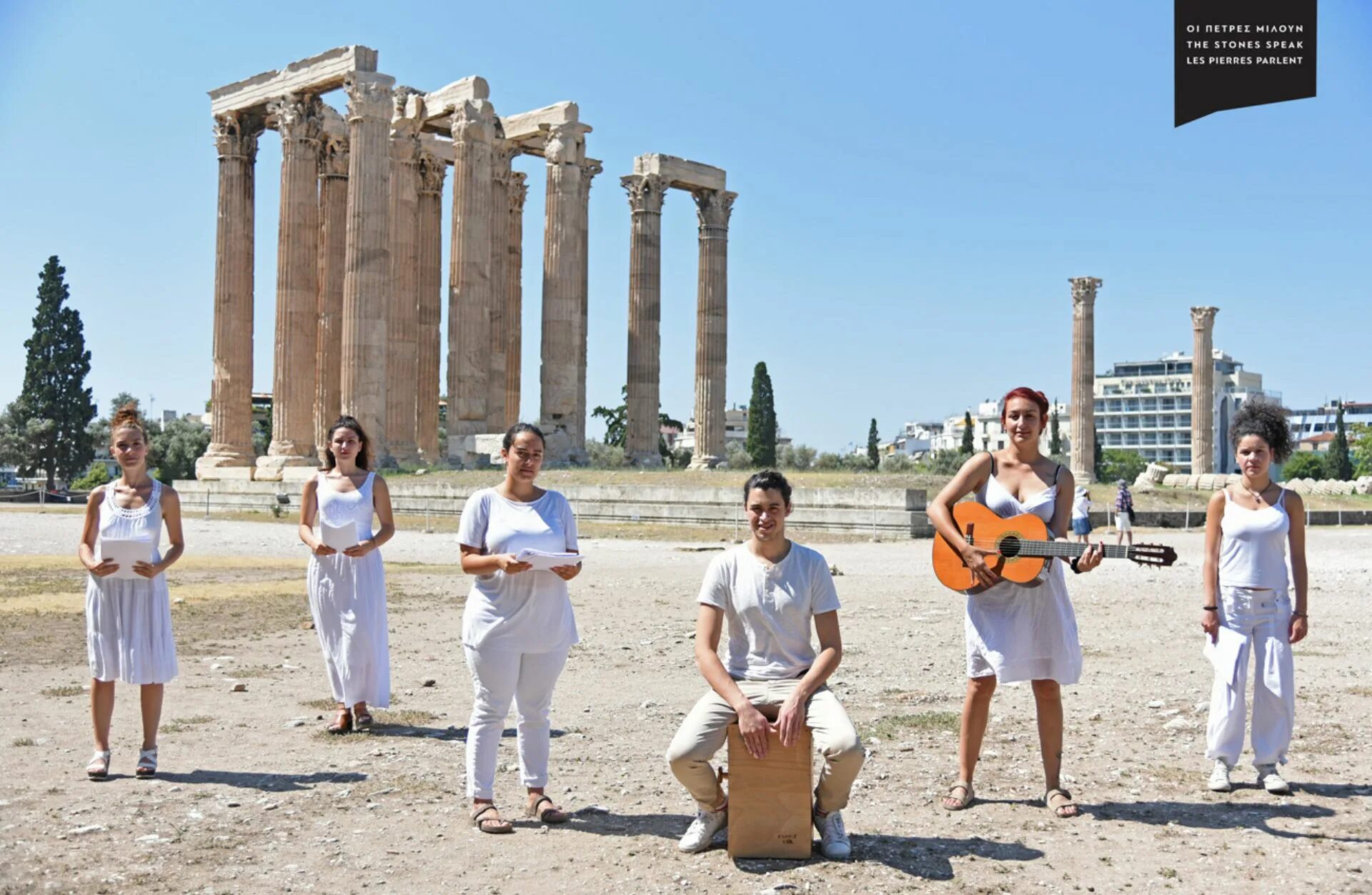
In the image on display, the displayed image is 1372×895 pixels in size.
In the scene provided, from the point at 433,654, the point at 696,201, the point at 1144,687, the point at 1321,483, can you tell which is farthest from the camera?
the point at 1321,483

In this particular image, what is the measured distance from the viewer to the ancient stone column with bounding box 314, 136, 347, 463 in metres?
48.4

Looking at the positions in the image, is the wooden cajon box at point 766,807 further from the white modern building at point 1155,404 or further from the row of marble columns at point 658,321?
the white modern building at point 1155,404

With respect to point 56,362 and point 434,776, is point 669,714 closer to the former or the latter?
point 434,776

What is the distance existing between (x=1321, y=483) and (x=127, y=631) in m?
72.0

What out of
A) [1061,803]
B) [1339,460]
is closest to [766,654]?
[1061,803]

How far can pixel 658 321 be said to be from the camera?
51.2 metres

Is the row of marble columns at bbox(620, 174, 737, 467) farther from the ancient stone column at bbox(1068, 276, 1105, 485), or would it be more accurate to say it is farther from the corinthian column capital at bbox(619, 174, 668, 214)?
the ancient stone column at bbox(1068, 276, 1105, 485)

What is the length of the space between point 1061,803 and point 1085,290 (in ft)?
200

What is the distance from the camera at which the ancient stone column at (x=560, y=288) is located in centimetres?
4625

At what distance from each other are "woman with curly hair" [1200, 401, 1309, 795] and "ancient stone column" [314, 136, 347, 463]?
139 feet

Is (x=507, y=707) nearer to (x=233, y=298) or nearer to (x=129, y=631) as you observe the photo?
(x=129, y=631)

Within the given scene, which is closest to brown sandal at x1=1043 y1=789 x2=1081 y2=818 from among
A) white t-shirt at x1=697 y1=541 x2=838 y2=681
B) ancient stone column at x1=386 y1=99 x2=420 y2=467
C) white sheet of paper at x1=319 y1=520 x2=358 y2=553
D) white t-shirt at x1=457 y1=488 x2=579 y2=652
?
white t-shirt at x1=697 y1=541 x2=838 y2=681

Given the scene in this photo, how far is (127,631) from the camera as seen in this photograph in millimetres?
8148

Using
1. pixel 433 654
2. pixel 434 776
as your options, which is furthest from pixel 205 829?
pixel 433 654
